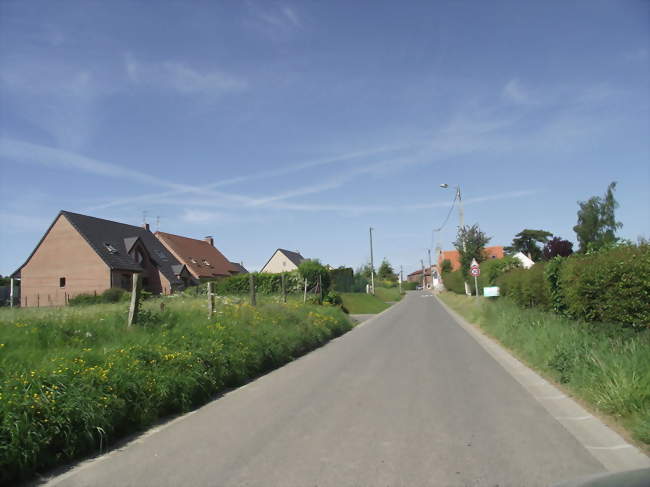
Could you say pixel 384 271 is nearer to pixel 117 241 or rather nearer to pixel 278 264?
pixel 278 264

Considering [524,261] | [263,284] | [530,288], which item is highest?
[524,261]

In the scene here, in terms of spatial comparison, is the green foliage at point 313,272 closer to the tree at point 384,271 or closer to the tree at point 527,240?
the tree at point 527,240

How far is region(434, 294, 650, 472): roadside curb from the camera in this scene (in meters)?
4.77

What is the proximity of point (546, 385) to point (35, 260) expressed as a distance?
4079 cm

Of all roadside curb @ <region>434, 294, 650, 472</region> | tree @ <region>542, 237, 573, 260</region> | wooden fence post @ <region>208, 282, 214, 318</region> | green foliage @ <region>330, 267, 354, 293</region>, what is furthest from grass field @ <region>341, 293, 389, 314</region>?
roadside curb @ <region>434, 294, 650, 472</region>

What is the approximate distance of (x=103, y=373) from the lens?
638cm

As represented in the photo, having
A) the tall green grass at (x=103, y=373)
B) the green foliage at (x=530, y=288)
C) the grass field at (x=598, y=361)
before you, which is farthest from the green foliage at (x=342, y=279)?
the tall green grass at (x=103, y=373)

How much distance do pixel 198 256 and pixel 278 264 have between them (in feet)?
65.1

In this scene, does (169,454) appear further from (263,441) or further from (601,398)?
(601,398)

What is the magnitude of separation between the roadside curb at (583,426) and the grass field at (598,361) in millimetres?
186

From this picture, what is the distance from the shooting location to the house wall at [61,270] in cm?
3816

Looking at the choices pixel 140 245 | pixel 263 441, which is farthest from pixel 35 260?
pixel 263 441

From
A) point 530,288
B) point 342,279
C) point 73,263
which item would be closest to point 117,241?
point 73,263

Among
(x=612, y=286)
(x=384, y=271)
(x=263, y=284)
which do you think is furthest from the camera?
(x=384, y=271)
